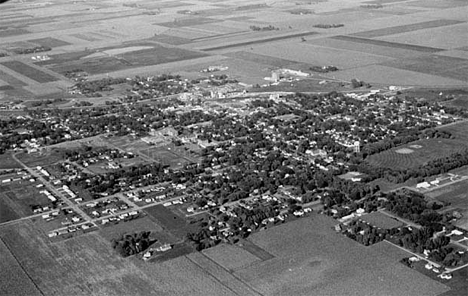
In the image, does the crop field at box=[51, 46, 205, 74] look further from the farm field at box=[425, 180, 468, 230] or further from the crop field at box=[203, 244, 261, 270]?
the crop field at box=[203, 244, 261, 270]

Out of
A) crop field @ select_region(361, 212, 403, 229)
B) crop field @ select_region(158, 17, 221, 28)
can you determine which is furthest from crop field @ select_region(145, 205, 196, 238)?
crop field @ select_region(158, 17, 221, 28)

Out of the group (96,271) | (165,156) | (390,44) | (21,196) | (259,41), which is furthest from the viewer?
(259,41)

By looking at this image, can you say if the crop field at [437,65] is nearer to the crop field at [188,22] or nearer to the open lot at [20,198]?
the open lot at [20,198]

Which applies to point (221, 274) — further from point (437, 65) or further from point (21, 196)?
point (437, 65)

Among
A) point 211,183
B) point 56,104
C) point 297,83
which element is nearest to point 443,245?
point 211,183

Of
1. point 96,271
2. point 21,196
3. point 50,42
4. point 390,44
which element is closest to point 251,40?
point 390,44

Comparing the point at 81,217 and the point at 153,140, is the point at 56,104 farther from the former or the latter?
the point at 81,217
